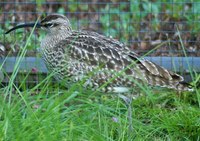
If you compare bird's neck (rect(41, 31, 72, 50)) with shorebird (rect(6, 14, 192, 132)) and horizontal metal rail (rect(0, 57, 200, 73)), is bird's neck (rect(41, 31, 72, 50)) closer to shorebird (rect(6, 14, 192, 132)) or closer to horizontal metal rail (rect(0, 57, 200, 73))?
shorebird (rect(6, 14, 192, 132))

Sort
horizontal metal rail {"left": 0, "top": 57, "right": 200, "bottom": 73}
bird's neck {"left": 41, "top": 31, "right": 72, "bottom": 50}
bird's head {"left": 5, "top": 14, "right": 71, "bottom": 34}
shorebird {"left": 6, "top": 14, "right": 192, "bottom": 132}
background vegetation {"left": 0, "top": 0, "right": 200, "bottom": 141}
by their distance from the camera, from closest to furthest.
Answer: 1. background vegetation {"left": 0, "top": 0, "right": 200, "bottom": 141}
2. shorebird {"left": 6, "top": 14, "right": 192, "bottom": 132}
3. bird's neck {"left": 41, "top": 31, "right": 72, "bottom": 50}
4. bird's head {"left": 5, "top": 14, "right": 71, "bottom": 34}
5. horizontal metal rail {"left": 0, "top": 57, "right": 200, "bottom": 73}

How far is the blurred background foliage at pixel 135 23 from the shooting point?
9781 mm

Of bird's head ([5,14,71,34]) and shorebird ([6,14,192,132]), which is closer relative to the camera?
shorebird ([6,14,192,132])

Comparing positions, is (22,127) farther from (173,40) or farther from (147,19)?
(147,19)

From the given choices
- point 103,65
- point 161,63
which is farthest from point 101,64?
point 161,63

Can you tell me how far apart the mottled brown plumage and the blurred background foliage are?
130cm

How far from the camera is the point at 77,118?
6316mm

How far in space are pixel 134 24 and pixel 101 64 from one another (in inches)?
101

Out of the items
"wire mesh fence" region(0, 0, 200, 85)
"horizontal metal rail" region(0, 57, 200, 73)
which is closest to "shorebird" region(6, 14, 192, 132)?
"horizontal metal rail" region(0, 57, 200, 73)

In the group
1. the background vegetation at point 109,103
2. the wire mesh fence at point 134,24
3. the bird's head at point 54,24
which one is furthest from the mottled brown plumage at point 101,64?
the wire mesh fence at point 134,24

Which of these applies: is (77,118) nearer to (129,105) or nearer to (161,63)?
(129,105)

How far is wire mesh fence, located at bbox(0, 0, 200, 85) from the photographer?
9750mm

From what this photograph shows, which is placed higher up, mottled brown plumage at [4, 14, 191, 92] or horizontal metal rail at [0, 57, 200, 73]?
mottled brown plumage at [4, 14, 191, 92]

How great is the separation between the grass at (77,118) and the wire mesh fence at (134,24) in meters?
1.87
